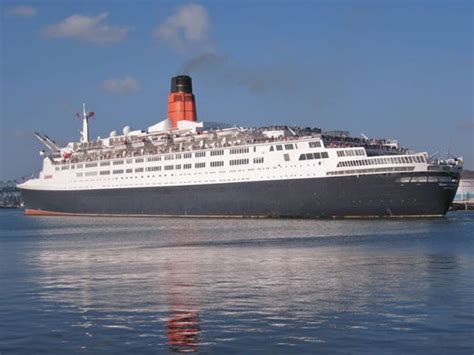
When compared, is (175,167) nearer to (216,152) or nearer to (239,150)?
(216,152)

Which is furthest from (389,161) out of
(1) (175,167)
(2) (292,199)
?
(1) (175,167)

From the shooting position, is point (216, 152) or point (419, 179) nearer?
point (419, 179)

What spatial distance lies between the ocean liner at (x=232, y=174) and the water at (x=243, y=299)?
24.7 m

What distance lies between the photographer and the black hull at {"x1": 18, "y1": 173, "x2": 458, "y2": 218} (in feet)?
205

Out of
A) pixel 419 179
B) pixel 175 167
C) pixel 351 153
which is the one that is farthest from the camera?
pixel 175 167

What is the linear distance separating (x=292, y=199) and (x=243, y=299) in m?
48.5

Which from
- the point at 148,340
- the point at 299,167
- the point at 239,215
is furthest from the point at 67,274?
the point at 239,215

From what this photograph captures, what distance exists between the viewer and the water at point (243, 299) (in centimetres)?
1508

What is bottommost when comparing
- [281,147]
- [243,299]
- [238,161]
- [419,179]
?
[243,299]

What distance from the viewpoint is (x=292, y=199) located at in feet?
224

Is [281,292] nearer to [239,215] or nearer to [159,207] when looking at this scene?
[239,215]

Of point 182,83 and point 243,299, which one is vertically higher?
point 182,83

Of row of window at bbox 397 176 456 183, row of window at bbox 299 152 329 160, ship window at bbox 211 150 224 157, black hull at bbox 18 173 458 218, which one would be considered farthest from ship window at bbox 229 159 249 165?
row of window at bbox 397 176 456 183

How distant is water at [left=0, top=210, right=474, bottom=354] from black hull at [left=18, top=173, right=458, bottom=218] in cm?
2433
